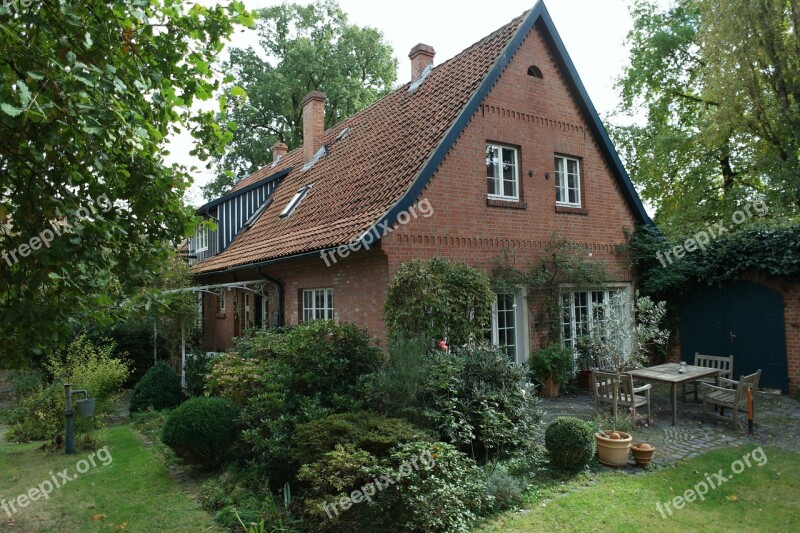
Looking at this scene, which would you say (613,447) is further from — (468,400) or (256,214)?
(256,214)

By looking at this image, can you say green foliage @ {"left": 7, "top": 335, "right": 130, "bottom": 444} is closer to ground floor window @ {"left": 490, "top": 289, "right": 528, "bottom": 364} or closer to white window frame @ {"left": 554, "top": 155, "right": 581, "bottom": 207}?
ground floor window @ {"left": 490, "top": 289, "right": 528, "bottom": 364}

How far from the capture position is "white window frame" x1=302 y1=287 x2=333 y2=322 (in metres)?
11.6

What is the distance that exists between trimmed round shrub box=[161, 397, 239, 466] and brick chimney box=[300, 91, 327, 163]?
1131 cm

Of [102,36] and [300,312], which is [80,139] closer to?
[102,36]

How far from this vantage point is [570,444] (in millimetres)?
6617

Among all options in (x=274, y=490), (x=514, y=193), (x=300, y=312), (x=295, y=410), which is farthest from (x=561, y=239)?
(x=274, y=490)

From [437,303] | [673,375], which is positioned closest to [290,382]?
[437,303]

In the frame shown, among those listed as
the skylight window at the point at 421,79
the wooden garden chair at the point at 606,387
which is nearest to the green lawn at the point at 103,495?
the wooden garden chair at the point at 606,387

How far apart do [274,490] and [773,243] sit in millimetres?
11694

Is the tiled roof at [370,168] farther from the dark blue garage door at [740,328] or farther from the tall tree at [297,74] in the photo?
the tall tree at [297,74]

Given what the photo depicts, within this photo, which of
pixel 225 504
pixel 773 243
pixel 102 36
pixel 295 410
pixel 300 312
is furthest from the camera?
pixel 300 312

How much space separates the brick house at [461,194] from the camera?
9922 mm

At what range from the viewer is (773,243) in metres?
11.5

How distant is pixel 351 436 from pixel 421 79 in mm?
11236
